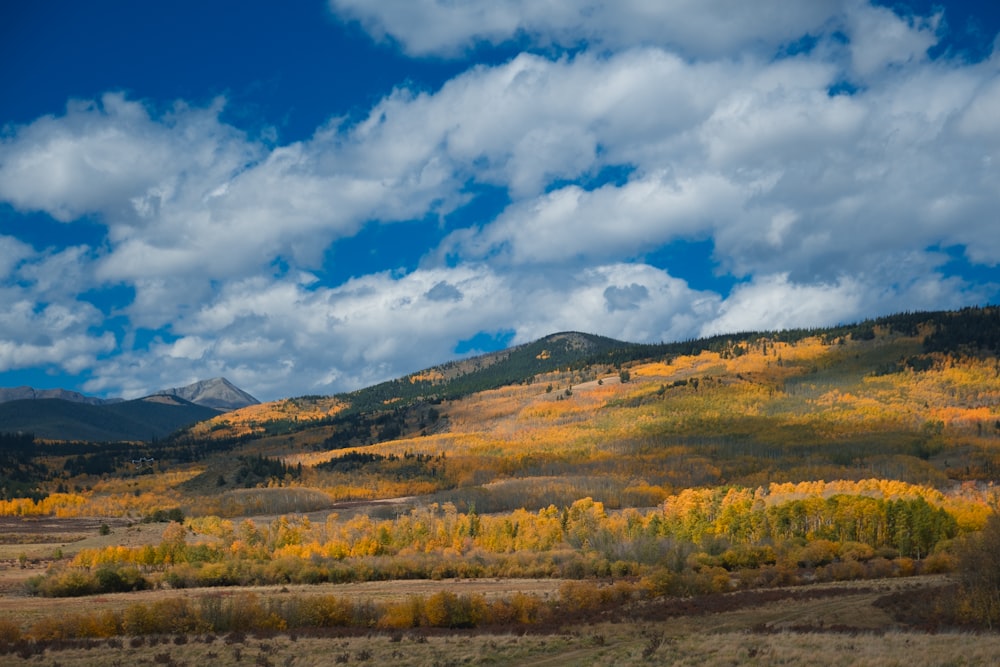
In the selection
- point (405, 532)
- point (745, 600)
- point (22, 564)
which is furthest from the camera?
point (405, 532)

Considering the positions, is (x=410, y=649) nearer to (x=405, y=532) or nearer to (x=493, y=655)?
(x=493, y=655)

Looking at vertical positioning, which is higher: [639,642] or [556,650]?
[556,650]

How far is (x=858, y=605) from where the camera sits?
69.1 m

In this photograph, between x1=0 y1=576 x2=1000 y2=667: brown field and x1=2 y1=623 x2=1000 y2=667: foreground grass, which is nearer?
x1=2 y1=623 x2=1000 y2=667: foreground grass

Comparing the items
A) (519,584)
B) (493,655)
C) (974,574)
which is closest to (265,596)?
(519,584)

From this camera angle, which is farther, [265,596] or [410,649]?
[265,596]

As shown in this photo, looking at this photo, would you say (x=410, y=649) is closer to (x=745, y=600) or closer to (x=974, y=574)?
(x=745, y=600)

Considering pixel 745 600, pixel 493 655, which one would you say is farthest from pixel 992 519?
pixel 493 655

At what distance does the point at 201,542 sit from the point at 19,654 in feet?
258

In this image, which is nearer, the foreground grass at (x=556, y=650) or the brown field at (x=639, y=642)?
the foreground grass at (x=556, y=650)

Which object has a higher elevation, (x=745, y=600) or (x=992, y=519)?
Result: (x=992, y=519)

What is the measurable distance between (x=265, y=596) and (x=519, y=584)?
101ft

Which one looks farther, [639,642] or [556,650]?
[639,642]

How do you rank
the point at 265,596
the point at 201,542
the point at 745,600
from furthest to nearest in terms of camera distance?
the point at 201,542 < the point at 265,596 < the point at 745,600
